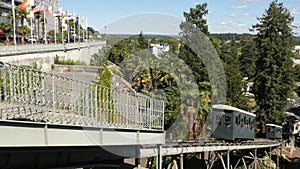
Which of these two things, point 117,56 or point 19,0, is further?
point 19,0

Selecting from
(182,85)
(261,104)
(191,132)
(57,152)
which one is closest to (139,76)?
(182,85)

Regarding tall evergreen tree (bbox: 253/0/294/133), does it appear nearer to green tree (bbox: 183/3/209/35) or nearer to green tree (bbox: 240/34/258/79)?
green tree (bbox: 183/3/209/35)

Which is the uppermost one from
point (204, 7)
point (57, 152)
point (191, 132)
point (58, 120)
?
point (204, 7)

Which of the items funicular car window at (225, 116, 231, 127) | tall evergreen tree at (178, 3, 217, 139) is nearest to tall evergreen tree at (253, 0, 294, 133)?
tall evergreen tree at (178, 3, 217, 139)

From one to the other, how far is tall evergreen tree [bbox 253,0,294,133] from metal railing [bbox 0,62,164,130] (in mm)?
21537

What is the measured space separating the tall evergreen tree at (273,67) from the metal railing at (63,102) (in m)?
21.5

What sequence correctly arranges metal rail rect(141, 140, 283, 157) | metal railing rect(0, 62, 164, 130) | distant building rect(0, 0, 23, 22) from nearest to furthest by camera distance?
1. metal railing rect(0, 62, 164, 130)
2. metal rail rect(141, 140, 283, 157)
3. distant building rect(0, 0, 23, 22)

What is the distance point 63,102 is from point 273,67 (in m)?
24.9

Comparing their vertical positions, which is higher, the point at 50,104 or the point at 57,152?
the point at 50,104

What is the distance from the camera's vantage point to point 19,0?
60.2 metres

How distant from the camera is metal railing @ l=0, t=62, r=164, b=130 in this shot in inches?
242

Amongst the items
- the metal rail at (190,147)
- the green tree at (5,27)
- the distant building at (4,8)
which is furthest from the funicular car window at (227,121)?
the distant building at (4,8)

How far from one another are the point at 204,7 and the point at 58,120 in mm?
22458

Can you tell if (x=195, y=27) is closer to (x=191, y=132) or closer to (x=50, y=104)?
(x=191, y=132)
